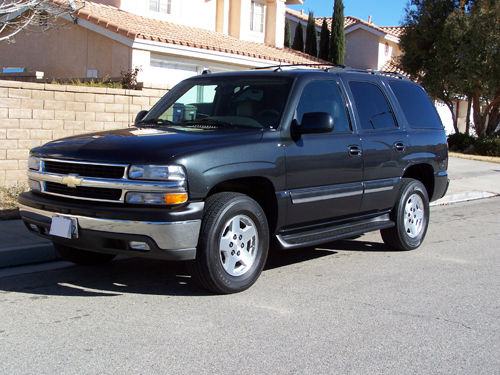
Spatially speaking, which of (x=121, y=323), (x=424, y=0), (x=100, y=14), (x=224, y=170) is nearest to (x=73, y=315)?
(x=121, y=323)

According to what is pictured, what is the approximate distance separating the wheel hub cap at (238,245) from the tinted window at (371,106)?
6.83ft

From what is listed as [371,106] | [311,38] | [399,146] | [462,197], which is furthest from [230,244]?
[311,38]

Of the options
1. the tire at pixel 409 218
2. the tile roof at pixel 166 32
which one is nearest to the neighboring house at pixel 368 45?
the tile roof at pixel 166 32

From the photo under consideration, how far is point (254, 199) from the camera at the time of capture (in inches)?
235

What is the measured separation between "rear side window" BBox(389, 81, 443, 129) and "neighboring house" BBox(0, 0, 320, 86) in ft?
33.4

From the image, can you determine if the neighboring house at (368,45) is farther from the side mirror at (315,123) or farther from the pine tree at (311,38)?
the side mirror at (315,123)

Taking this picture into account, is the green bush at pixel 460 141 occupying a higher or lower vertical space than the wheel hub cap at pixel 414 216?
higher

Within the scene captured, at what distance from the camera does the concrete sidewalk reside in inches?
261

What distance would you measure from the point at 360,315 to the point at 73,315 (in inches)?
89.6

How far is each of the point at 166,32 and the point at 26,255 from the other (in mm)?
13882

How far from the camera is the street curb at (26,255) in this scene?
256 inches

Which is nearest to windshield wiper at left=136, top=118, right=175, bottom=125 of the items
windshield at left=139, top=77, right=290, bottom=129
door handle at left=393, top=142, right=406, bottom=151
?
windshield at left=139, top=77, right=290, bottom=129

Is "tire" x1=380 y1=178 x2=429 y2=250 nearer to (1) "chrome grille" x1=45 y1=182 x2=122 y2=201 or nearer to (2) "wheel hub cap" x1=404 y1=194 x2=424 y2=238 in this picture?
(2) "wheel hub cap" x1=404 y1=194 x2=424 y2=238

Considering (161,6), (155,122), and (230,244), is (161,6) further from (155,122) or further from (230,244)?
(230,244)
